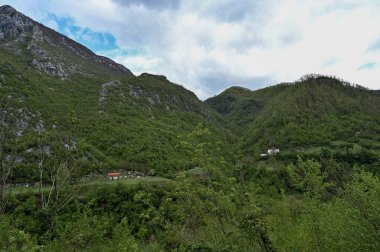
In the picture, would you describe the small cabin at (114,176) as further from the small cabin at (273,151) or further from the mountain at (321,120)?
the mountain at (321,120)

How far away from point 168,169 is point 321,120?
296 feet

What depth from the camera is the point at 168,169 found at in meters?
107

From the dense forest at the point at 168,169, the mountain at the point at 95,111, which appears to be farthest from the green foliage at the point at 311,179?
the mountain at the point at 95,111

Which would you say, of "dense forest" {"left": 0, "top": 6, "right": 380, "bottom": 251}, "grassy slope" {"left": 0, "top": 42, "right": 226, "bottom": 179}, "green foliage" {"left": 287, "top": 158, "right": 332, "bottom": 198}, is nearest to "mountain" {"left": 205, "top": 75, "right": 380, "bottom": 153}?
"dense forest" {"left": 0, "top": 6, "right": 380, "bottom": 251}

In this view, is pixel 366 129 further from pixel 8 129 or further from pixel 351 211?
pixel 8 129

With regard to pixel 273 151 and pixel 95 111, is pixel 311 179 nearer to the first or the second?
pixel 273 151

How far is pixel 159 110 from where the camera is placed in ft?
614

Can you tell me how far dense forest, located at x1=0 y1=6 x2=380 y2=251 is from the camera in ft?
33.2

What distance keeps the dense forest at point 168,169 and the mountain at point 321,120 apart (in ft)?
2.61

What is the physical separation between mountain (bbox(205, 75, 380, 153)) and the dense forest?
0.79m

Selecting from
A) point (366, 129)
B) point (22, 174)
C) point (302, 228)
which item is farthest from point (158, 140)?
point (302, 228)

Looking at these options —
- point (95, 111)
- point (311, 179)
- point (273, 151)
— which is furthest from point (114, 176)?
point (311, 179)

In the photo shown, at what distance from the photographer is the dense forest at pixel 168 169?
10.1 metres

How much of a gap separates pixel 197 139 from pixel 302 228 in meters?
9.71
